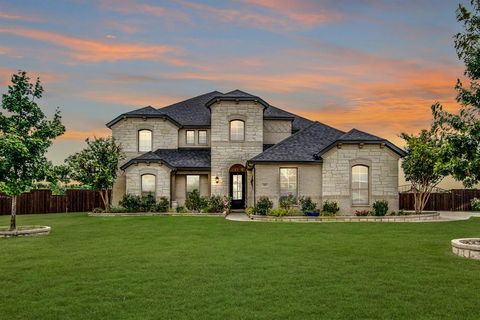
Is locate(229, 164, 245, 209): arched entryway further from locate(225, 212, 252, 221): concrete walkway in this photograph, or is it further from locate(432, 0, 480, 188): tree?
locate(432, 0, 480, 188): tree

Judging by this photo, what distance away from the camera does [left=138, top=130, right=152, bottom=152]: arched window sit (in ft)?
111

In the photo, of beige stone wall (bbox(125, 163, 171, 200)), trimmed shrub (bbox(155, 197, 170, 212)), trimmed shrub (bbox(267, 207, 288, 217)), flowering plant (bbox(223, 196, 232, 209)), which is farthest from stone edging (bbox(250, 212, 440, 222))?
beige stone wall (bbox(125, 163, 171, 200))

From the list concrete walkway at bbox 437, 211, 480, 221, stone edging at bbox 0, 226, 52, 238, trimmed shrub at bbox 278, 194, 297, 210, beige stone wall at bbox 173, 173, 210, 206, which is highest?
beige stone wall at bbox 173, 173, 210, 206

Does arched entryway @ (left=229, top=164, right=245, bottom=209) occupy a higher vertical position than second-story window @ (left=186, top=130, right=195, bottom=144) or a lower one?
lower

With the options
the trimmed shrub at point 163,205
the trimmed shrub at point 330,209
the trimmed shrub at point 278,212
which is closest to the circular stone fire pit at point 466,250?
the trimmed shrub at point 278,212

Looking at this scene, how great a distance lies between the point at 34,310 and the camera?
8.00 m

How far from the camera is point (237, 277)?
33.7 ft

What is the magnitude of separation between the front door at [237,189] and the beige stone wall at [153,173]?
15.6 feet

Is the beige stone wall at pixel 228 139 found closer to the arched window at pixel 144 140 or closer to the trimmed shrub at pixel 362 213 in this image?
the arched window at pixel 144 140

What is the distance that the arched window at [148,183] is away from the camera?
31109 millimetres

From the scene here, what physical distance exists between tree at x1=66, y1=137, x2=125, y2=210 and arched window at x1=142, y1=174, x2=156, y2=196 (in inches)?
86.4

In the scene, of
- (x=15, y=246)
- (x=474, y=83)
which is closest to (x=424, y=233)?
(x=474, y=83)

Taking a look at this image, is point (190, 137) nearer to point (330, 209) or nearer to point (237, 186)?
point (237, 186)

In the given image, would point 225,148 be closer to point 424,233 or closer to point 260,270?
point 424,233
